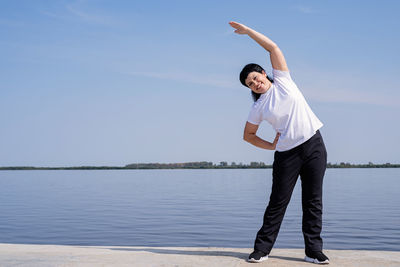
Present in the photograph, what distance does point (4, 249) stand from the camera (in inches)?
229

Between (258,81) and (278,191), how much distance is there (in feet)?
3.94

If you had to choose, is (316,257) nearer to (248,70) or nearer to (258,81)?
(258,81)

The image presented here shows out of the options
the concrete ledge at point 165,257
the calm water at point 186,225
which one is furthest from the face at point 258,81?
the calm water at point 186,225

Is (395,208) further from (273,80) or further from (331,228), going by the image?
(273,80)

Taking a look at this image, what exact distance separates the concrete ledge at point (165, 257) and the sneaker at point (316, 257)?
0.07 meters

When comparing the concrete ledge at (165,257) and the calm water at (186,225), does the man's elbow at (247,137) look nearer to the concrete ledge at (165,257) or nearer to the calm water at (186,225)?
the concrete ledge at (165,257)

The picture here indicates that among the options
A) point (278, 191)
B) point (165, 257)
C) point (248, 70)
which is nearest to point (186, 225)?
point (165, 257)

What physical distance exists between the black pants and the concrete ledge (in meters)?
0.25

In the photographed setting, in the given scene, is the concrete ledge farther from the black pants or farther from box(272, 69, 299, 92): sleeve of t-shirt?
box(272, 69, 299, 92): sleeve of t-shirt

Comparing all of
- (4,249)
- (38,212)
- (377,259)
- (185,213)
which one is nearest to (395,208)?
(185,213)

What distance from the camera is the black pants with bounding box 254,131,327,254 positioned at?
499 centimetres

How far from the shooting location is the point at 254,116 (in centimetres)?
514

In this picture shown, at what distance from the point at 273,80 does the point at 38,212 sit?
54.6 feet

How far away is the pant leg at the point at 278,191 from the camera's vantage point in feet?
16.5
